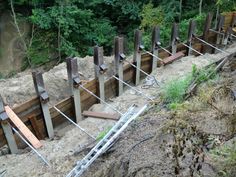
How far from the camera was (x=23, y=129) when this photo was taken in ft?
16.6

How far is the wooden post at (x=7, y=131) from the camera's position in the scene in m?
4.89

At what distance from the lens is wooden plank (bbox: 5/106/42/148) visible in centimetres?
496

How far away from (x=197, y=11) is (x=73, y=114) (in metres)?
9.04

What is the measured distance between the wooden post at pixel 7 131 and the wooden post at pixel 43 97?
73cm

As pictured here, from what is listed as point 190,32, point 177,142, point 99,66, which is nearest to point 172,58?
point 190,32

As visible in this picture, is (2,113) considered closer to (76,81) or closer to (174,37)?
(76,81)

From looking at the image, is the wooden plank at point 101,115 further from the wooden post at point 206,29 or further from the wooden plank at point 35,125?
the wooden post at point 206,29

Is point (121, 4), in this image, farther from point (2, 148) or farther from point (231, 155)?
point (231, 155)

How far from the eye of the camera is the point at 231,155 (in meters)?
2.41

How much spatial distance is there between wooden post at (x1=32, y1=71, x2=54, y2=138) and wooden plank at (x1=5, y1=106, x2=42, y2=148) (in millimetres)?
581

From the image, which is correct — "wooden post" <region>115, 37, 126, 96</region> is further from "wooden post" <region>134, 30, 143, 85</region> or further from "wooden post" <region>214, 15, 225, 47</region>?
"wooden post" <region>214, 15, 225, 47</region>

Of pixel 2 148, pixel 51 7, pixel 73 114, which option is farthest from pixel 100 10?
pixel 2 148

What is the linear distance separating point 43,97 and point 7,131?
90 centimetres

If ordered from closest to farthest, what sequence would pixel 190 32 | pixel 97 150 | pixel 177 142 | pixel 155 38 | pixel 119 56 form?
pixel 177 142 → pixel 97 150 → pixel 119 56 → pixel 155 38 → pixel 190 32
